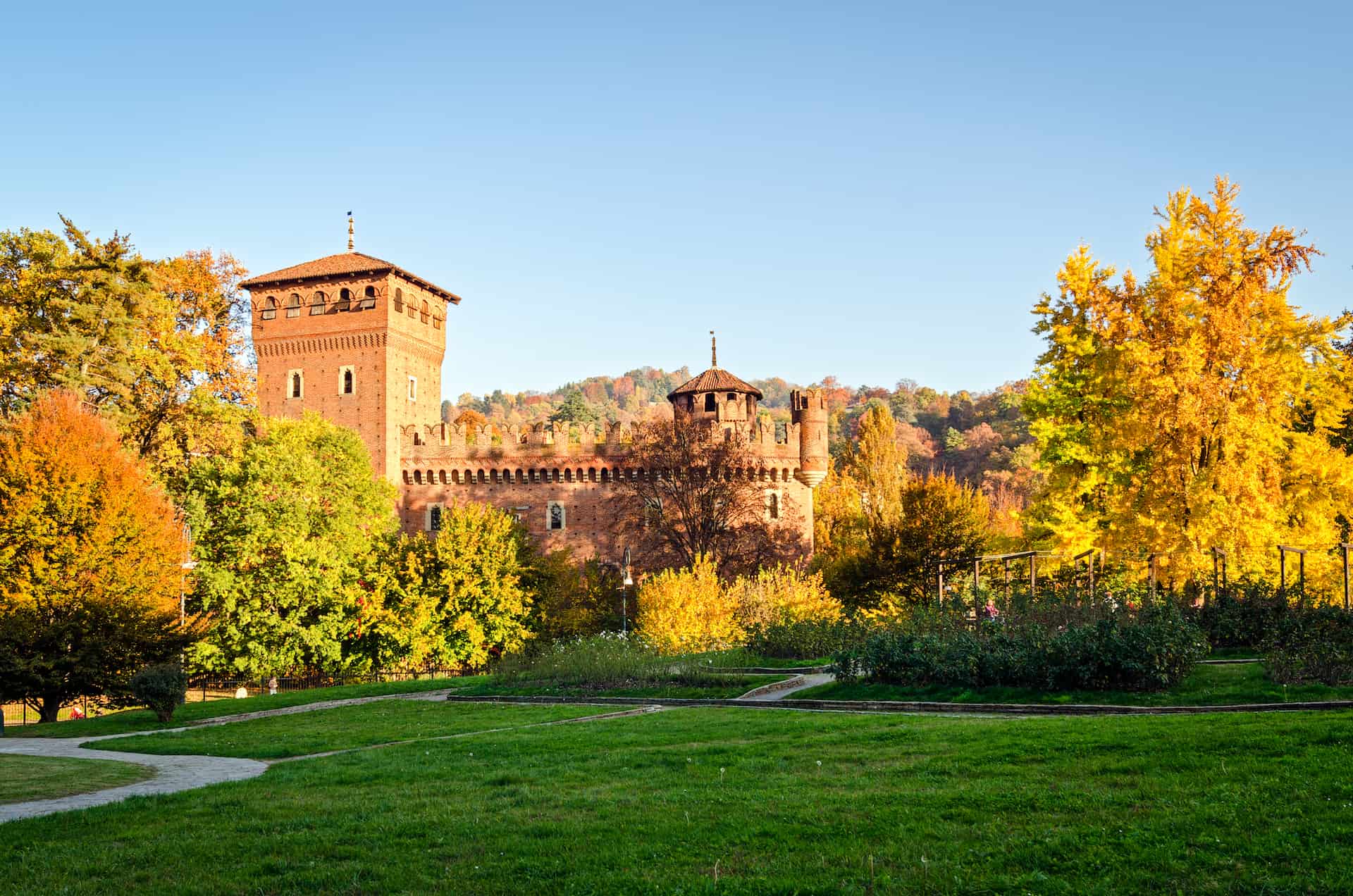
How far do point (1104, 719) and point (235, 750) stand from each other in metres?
11.3

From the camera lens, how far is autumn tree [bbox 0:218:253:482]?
31.5m

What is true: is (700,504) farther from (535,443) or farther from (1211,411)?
(1211,411)

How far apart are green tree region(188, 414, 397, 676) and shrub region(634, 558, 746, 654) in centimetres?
1003

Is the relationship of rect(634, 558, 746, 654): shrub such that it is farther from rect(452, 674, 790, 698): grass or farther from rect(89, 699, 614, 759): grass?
rect(89, 699, 614, 759): grass

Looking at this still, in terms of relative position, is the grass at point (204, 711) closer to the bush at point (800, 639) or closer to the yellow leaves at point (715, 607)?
the yellow leaves at point (715, 607)

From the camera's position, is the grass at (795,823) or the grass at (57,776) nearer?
the grass at (795,823)

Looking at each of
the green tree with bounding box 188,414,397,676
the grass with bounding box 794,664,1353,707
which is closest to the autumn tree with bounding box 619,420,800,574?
the green tree with bounding box 188,414,397,676

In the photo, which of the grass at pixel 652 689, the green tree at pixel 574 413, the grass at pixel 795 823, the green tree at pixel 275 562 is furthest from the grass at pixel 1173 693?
the green tree at pixel 574 413

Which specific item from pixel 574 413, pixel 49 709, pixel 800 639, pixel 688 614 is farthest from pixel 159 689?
pixel 574 413

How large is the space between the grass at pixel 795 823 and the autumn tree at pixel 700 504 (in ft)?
101

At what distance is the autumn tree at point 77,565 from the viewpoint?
23.4 m

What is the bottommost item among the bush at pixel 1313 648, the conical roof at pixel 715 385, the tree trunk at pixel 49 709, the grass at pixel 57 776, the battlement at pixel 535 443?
the tree trunk at pixel 49 709

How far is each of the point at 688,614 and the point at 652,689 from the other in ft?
31.5

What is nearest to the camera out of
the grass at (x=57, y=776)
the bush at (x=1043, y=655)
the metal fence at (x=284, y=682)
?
the grass at (x=57, y=776)
